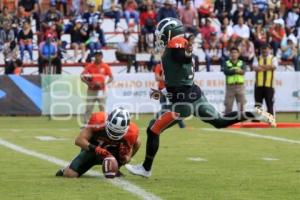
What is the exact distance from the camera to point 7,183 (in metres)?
9.61

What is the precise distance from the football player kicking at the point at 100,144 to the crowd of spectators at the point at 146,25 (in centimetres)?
1328

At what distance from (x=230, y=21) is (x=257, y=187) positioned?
18.6m

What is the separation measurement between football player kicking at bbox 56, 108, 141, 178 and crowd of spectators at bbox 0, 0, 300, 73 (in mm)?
13281

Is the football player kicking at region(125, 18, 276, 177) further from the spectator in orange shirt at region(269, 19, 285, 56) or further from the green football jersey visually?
the spectator in orange shirt at region(269, 19, 285, 56)

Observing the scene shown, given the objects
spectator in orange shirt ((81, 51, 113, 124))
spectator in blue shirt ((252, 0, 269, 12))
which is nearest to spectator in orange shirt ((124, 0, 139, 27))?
spectator in blue shirt ((252, 0, 269, 12))

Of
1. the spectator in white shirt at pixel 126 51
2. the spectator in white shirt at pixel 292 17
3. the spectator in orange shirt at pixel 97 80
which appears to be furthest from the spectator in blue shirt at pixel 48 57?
the spectator in white shirt at pixel 292 17

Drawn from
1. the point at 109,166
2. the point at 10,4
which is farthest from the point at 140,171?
the point at 10,4

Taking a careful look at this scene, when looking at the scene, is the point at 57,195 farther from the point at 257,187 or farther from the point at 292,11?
the point at 292,11

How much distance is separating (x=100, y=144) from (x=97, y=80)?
32.3 feet

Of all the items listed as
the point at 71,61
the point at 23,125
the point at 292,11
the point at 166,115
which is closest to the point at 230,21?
the point at 292,11

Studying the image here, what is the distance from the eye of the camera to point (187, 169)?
11156 mm

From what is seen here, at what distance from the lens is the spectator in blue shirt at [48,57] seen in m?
23.2

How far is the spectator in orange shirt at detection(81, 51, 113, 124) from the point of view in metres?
19.8

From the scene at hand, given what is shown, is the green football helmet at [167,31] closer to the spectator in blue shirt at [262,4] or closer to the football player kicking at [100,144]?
the football player kicking at [100,144]
